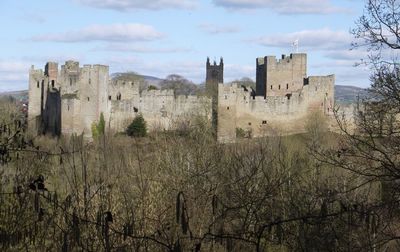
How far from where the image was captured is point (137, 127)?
40.5 meters

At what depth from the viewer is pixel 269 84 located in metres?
47.1

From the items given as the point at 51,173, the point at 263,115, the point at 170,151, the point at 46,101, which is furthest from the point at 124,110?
the point at 51,173

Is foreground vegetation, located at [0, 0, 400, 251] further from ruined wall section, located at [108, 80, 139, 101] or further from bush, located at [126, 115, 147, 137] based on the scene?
ruined wall section, located at [108, 80, 139, 101]

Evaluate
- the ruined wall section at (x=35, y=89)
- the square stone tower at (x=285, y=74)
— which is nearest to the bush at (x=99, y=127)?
the ruined wall section at (x=35, y=89)

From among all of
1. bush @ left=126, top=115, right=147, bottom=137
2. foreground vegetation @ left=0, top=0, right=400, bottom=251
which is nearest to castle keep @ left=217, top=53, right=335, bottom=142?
bush @ left=126, top=115, right=147, bottom=137

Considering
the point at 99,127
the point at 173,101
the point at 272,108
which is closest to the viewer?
the point at 99,127

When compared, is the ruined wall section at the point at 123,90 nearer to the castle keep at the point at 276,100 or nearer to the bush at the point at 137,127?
the bush at the point at 137,127

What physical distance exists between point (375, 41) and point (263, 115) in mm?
32281

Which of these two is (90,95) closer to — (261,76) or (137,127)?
(137,127)

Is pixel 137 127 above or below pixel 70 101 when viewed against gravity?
below

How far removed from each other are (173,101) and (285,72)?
815 centimetres

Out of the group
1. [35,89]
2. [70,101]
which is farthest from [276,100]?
[35,89]

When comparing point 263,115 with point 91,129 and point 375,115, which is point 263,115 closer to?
point 91,129

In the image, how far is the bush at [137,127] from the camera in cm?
3981
